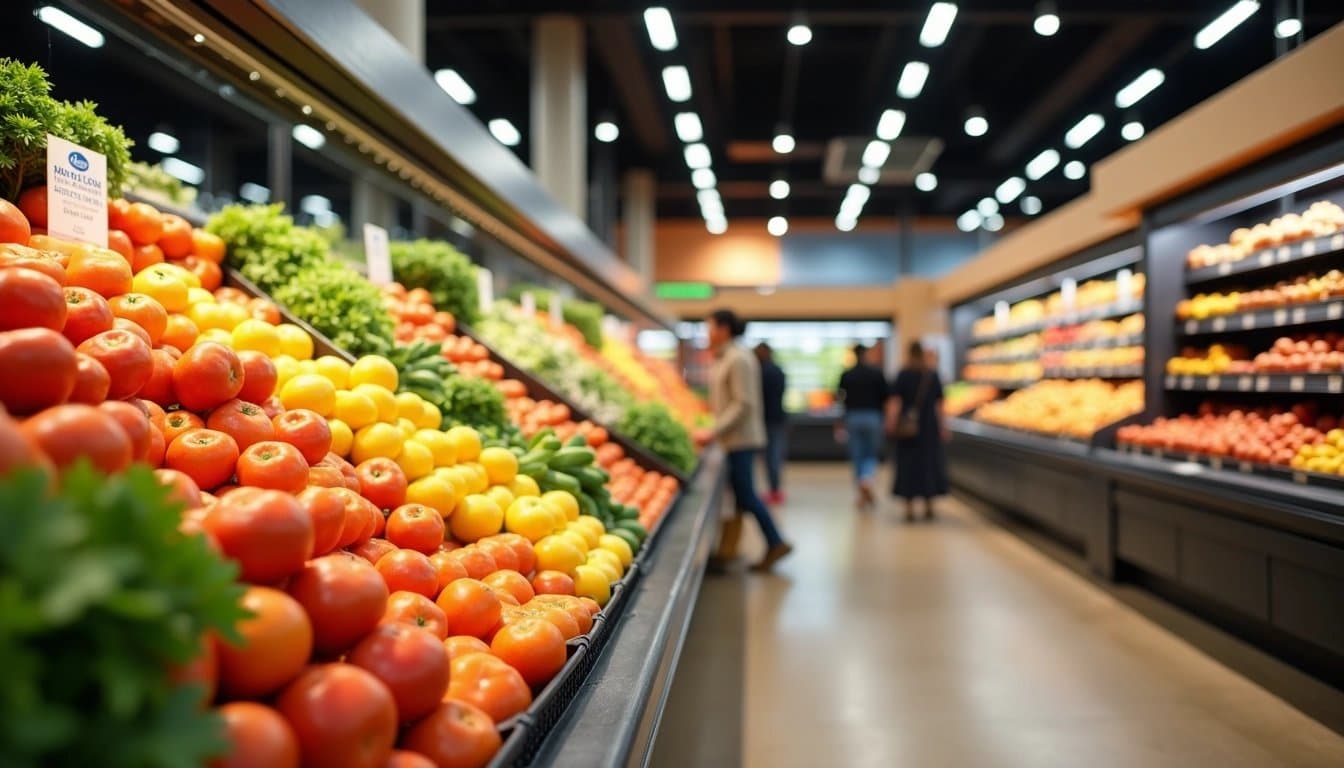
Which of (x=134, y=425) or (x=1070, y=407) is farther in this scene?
(x=1070, y=407)

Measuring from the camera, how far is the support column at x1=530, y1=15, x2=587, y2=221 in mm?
8836

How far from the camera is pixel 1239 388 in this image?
5.04 meters

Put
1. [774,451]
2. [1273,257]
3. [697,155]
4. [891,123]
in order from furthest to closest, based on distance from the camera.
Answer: [697,155], [891,123], [774,451], [1273,257]

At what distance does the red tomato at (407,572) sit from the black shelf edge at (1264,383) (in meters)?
4.26

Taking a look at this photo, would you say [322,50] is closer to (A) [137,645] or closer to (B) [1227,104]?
(A) [137,645]

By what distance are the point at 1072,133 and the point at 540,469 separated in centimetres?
1133

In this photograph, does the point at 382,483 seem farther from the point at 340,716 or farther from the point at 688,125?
the point at 688,125

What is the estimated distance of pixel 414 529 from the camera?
6.49 feet

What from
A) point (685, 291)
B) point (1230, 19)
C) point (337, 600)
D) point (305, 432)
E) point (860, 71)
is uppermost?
point (860, 71)

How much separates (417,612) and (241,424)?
0.54 metres

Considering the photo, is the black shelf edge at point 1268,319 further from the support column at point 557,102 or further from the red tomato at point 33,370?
the support column at point 557,102

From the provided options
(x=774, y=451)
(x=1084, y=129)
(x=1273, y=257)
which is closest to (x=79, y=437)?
(x=1273, y=257)

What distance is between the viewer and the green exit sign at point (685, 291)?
53.7 ft

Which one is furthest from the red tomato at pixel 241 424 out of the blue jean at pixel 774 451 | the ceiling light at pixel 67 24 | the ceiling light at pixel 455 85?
the ceiling light at pixel 455 85
